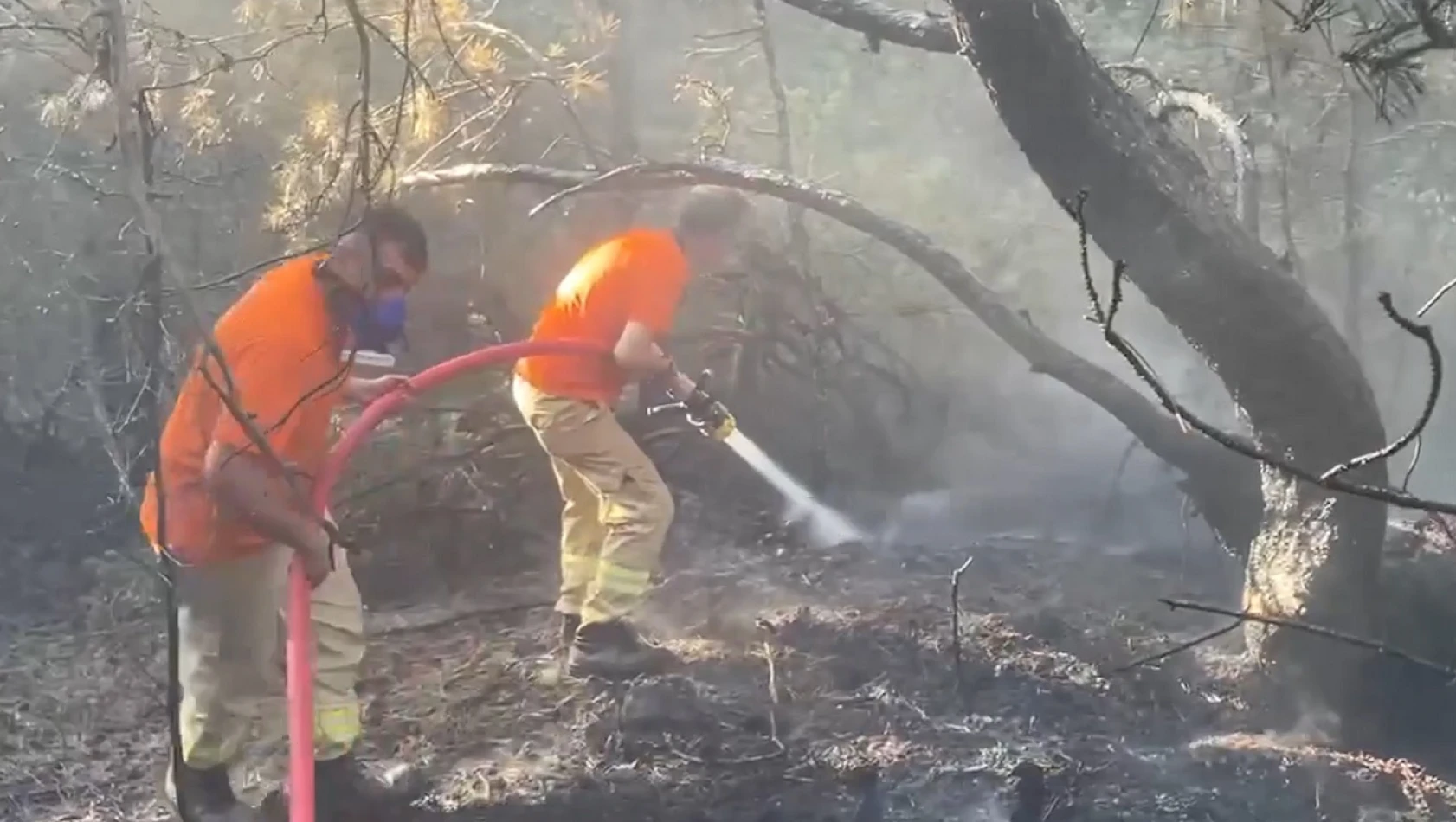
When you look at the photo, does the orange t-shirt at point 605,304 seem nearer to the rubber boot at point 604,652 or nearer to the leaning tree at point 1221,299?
the rubber boot at point 604,652

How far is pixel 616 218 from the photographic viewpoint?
2133 millimetres

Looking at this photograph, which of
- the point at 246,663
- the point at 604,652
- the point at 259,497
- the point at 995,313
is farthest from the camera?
the point at 995,313

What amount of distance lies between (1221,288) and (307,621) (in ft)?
5.26

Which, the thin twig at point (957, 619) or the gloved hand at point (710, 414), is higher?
the gloved hand at point (710, 414)

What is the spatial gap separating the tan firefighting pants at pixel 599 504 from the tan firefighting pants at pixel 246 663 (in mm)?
372

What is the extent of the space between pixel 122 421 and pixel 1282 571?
1.94 metres

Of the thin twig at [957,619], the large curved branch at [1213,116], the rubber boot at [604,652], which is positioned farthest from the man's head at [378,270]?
the large curved branch at [1213,116]

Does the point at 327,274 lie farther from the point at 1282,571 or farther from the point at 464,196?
the point at 1282,571

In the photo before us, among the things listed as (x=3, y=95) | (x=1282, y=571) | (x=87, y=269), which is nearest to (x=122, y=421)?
(x=87, y=269)

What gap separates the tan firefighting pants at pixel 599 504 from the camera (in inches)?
83.4

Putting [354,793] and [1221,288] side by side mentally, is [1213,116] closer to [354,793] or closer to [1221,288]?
[1221,288]

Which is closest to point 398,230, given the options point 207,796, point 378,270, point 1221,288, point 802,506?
point 378,270

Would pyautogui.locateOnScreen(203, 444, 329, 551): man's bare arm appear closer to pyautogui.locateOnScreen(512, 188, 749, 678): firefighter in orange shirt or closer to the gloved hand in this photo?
pyautogui.locateOnScreen(512, 188, 749, 678): firefighter in orange shirt

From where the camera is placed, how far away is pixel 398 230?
2.02 m
